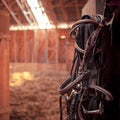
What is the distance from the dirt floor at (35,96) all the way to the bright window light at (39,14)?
1.66 meters

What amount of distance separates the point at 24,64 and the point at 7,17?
5780 mm

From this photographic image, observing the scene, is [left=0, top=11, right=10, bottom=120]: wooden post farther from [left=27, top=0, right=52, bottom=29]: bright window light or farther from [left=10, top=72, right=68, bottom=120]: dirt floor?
[left=27, top=0, right=52, bottom=29]: bright window light

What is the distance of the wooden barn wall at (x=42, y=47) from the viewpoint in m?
9.70

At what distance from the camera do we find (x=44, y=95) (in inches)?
267

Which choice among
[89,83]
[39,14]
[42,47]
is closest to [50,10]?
[39,14]

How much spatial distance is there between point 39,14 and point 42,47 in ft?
5.18

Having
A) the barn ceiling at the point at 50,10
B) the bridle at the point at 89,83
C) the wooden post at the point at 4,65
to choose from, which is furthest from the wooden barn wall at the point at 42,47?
the bridle at the point at 89,83

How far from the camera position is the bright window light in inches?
318

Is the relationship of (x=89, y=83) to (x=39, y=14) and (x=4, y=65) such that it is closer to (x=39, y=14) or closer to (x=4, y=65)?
(x=4, y=65)

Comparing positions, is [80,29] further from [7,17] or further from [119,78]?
[7,17]

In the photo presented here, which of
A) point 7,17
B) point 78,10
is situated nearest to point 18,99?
point 7,17

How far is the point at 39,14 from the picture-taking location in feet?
28.7

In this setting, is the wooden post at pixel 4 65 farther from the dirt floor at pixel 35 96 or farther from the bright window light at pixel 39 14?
the bright window light at pixel 39 14

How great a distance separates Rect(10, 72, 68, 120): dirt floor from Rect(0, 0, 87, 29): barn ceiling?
1.82 m
